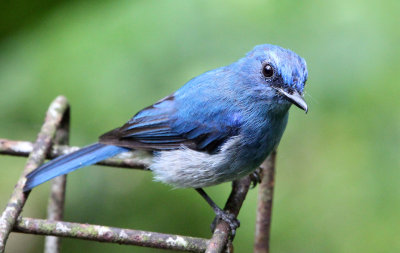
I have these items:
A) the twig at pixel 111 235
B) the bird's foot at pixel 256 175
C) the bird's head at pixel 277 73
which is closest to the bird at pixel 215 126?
the bird's head at pixel 277 73

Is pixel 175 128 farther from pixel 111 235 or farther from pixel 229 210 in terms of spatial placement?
pixel 111 235

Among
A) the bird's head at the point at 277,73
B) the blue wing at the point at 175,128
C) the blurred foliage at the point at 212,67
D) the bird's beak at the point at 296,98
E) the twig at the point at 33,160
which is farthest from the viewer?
the blurred foliage at the point at 212,67

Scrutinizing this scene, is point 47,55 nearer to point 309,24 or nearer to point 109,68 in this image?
point 109,68

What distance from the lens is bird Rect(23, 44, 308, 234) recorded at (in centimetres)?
332

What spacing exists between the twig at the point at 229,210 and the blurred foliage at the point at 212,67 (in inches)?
29.6

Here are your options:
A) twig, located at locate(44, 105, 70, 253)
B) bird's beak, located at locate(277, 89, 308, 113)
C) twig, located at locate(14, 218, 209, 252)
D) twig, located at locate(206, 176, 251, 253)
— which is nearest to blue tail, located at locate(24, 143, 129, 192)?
twig, located at locate(44, 105, 70, 253)

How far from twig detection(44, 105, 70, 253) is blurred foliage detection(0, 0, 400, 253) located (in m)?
0.51

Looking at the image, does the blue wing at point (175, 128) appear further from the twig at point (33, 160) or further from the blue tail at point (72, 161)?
the twig at point (33, 160)

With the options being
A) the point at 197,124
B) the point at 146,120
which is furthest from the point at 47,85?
the point at 197,124

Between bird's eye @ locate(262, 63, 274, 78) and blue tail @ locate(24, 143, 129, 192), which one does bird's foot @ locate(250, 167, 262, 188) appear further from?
blue tail @ locate(24, 143, 129, 192)

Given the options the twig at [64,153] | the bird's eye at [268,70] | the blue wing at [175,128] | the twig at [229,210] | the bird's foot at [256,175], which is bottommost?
the twig at [229,210]

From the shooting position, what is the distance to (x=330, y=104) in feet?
13.2

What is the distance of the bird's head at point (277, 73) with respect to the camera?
3.17 m

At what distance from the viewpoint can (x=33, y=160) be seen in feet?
10.2
